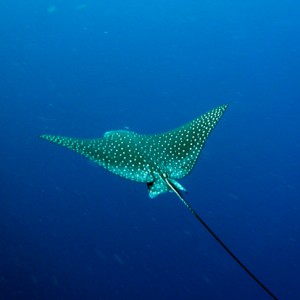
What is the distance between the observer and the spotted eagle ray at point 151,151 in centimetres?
404

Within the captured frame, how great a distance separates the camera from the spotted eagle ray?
404cm

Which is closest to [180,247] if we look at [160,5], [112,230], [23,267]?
[112,230]

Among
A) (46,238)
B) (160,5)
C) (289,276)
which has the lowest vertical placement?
(289,276)

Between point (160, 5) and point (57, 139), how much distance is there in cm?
3150

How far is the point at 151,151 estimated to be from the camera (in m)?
4.21

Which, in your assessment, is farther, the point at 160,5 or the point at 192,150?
the point at 160,5

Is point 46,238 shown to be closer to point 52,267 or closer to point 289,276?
point 52,267

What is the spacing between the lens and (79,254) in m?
9.61

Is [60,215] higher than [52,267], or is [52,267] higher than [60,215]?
[60,215]

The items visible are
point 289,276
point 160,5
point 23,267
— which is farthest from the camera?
point 160,5

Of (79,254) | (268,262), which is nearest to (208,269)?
(268,262)

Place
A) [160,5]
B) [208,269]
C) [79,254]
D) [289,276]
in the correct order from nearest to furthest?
1. [79,254]
2. [208,269]
3. [289,276]
4. [160,5]

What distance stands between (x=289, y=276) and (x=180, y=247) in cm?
399

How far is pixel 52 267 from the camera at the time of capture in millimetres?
9125
